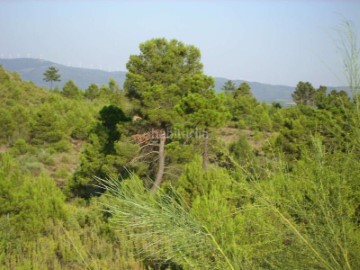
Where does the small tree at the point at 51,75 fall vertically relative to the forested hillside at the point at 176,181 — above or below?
above

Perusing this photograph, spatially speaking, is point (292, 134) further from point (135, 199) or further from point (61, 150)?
point (61, 150)

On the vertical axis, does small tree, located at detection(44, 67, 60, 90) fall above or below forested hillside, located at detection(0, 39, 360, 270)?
above

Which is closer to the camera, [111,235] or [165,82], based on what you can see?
[111,235]

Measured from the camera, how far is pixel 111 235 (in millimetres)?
7453

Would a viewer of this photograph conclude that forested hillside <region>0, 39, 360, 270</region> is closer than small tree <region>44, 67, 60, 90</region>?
Yes

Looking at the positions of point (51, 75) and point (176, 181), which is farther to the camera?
point (51, 75)

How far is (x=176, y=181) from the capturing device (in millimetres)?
12625

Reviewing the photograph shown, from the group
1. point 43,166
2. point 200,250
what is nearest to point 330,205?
point 200,250

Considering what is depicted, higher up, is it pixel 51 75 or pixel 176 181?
pixel 51 75

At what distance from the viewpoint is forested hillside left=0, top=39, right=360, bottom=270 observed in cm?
129

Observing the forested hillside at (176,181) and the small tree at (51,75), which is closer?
the forested hillside at (176,181)

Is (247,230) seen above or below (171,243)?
below

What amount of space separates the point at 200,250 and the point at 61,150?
1071 inches

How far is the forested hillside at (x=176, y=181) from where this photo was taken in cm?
129
